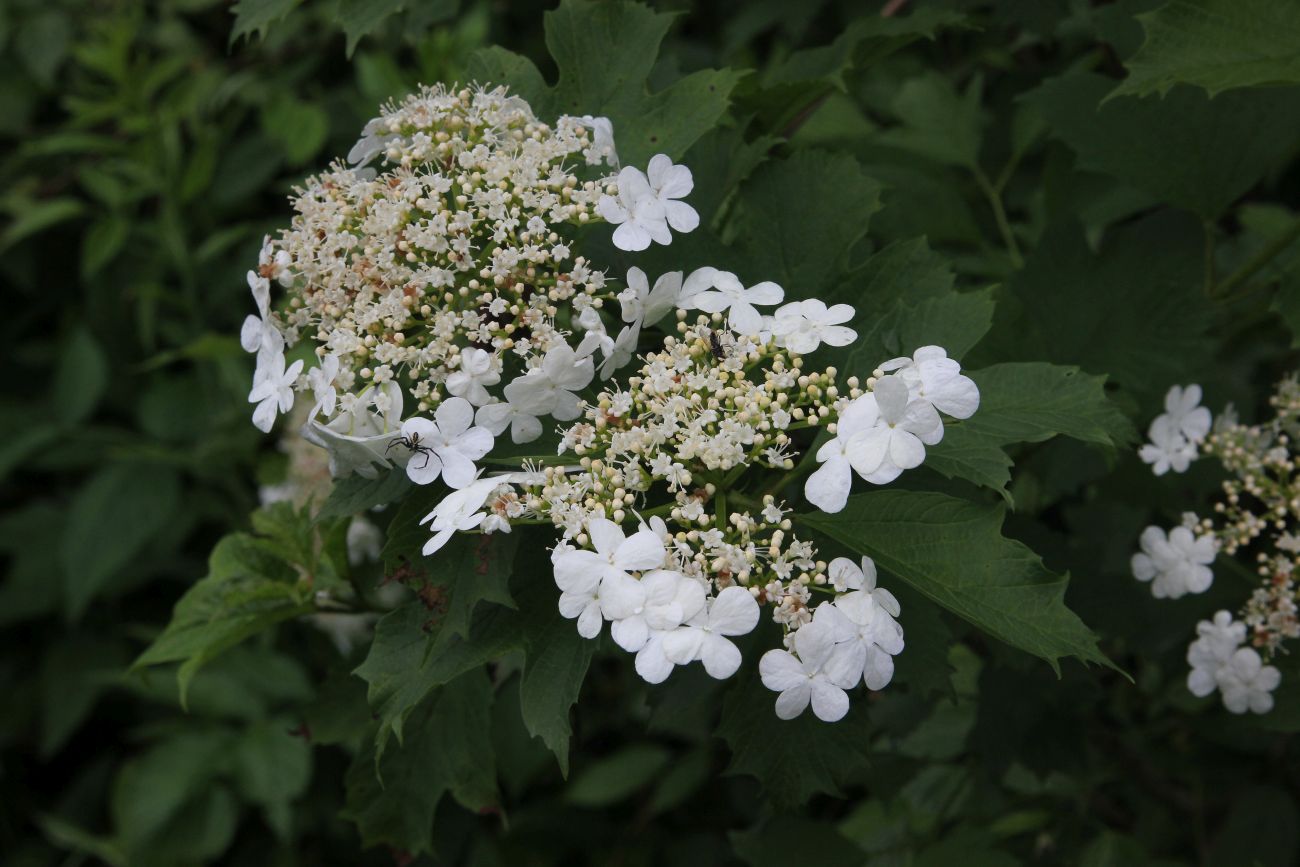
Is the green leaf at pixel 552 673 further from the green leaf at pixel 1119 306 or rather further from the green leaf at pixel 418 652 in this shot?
the green leaf at pixel 1119 306

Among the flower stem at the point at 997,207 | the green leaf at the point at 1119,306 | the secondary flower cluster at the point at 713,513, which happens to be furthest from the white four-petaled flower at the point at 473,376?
the flower stem at the point at 997,207

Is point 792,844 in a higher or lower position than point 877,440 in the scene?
lower

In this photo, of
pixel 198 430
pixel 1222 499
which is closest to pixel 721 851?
pixel 1222 499

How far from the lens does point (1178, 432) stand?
75.8 inches

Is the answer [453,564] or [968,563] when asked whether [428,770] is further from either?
[968,563]

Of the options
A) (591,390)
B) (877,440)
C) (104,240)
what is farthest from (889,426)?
(104,240)

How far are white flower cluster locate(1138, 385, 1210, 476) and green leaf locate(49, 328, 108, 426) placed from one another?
9.92 feet

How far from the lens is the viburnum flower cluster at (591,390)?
4.16 ft

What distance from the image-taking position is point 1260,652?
1817 millimetres

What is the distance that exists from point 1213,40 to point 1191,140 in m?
0.38

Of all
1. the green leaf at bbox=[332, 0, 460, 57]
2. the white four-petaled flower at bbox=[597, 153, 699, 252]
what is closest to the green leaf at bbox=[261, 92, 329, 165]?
the green leaf at bbox=[332, 0, 460, 57]

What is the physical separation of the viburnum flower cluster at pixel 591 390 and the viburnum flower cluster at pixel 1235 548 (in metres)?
0.64

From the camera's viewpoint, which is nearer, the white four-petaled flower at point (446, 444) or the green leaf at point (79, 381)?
the white four-petaled flower at point (446, 444)

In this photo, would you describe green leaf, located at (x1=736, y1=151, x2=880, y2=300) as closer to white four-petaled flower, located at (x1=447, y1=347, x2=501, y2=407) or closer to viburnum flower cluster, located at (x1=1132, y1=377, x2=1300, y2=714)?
white four-petaled flower, located at (x1=447, y1=347, x2=501, y2=407)
